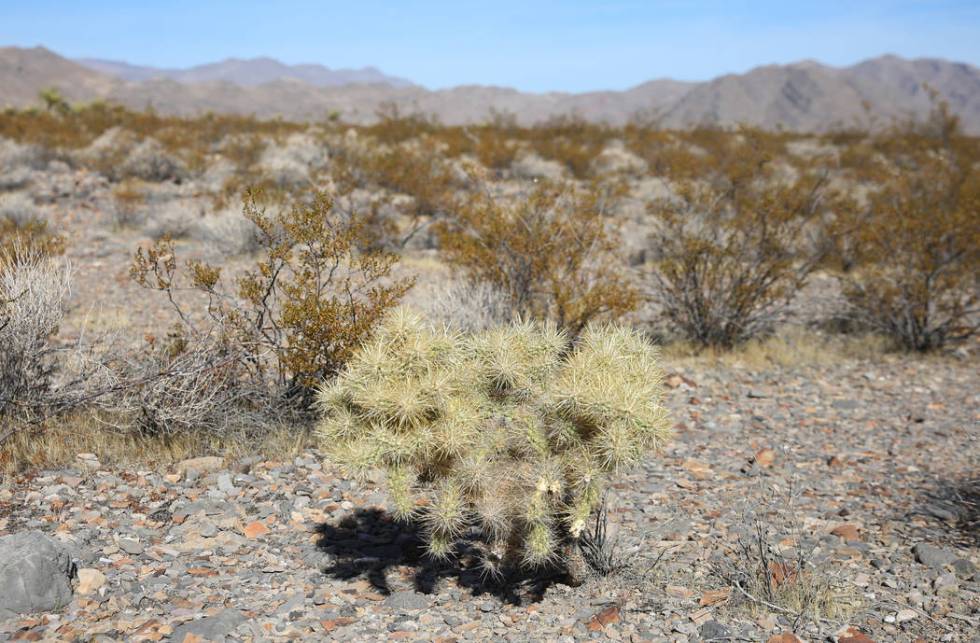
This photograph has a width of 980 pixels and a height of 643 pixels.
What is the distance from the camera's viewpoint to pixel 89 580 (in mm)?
3748

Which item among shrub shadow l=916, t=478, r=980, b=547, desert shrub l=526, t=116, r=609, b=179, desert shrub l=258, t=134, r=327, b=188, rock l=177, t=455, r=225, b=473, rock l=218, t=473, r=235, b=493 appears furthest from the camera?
desert shrub l=526, t=116, r=609, b=179

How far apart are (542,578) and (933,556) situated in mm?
2165

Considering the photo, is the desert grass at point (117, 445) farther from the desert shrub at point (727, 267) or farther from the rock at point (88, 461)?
the desert shrub at point (727, 267)

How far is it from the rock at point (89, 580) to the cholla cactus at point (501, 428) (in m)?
1.28

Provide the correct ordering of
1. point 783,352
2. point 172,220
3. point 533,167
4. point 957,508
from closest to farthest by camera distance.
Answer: point 957,508, point 783,352, point 172,220, point 533,167

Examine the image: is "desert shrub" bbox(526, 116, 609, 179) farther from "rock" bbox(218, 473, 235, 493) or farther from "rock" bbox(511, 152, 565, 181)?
"rock" bbox(218, 473, 235, 493)

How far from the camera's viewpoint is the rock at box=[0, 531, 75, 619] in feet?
11.4

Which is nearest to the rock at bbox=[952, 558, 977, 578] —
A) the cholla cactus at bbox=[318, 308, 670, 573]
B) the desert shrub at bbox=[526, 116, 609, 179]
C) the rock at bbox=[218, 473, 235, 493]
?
the cholla cactus at bbox=[318, 308, 670, 573]

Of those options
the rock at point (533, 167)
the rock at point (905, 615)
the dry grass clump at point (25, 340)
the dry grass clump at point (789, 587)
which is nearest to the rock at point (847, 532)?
the dry grass clump at point (789, 587)

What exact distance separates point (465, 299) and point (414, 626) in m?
4.09

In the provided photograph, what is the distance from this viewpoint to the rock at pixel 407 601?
383cm

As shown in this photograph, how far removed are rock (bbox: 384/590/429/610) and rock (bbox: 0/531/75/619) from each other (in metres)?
1.51

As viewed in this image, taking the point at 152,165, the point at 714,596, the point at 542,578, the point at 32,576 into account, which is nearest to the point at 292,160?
the point at 152,165

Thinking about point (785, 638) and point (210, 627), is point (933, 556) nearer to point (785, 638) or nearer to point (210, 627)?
point (785, 638)
